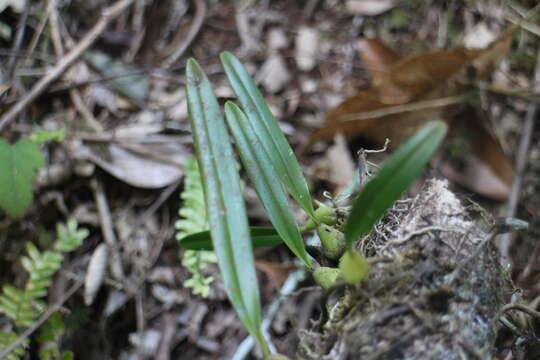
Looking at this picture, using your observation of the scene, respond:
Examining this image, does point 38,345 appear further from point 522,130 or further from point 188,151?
point 522,130

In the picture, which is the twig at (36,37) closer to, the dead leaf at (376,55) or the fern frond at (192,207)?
the fern frond at (192,207)

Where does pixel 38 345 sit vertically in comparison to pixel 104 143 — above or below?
below

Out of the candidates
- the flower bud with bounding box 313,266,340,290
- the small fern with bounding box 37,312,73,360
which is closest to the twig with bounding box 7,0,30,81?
the small fern with bounding box 37,312,73,360

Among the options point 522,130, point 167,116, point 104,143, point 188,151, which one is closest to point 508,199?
point 522,130

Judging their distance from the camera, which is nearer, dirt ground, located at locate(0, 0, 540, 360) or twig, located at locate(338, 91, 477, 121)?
dirt ground, located at locate(0, 0, 540, 360)

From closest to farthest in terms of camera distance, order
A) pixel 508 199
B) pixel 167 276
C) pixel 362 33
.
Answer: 1. pixel 167 276
2. pixel 508 199
3. pixel 362 33

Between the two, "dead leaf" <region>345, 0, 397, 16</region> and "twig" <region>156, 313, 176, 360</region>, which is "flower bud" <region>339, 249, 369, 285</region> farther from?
"dead leaf" <region>345, 0, 397, 16</region>

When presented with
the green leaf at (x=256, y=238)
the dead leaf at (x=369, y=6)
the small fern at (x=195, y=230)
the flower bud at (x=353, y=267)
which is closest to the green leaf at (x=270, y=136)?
the green leaf at (x=256, y=238)

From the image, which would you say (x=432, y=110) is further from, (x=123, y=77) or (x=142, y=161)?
(x=123, y=77)
